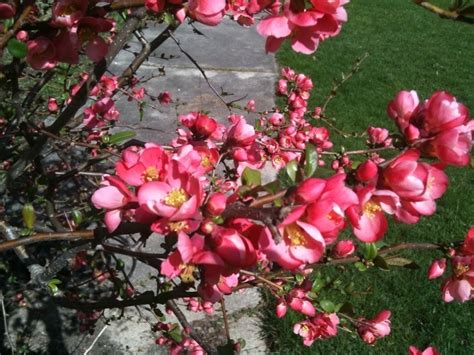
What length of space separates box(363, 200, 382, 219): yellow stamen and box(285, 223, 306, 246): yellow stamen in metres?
0.13

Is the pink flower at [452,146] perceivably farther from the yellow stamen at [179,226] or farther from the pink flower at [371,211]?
the yellow stamen at [179,226]

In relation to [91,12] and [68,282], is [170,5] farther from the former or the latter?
[68,282]

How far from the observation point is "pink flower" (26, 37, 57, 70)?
93 cm

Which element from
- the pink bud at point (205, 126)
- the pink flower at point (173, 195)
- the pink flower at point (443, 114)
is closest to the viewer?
the pink flower at point (173, 195)

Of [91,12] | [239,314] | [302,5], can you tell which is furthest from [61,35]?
[239,314]

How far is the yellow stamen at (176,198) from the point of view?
2.42 ft

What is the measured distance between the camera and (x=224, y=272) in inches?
30.2

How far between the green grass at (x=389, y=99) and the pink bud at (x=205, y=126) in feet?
2.83

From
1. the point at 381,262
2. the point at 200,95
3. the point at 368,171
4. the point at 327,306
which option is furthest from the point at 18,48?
the point at 200,95

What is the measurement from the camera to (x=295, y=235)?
0.75 m

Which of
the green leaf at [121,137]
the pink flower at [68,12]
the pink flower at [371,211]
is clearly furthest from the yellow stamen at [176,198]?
the green leaf at [121,137]

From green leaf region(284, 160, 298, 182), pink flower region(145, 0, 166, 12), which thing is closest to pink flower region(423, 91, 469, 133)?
green leaf region(284, 160, 298, 182)

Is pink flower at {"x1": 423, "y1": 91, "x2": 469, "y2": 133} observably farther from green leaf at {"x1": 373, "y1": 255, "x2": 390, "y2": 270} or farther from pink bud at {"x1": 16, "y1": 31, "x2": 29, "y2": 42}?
pink bud at {"x1": 16, "y1": 31, "x2": 29, "y2": 42}

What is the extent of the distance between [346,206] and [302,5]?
339 mm
